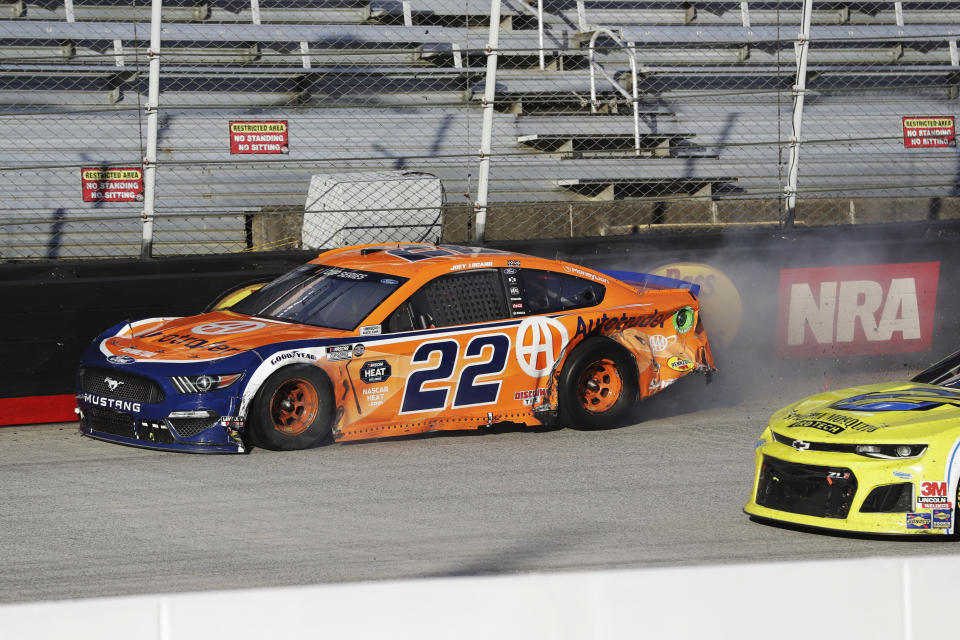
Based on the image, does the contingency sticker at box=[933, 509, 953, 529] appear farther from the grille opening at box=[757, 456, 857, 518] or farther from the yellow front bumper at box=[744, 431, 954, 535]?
the grille opening at box=[757, 456, 857, 518]

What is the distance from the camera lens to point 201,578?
18.4ft

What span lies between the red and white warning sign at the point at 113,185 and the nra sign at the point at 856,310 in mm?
6047

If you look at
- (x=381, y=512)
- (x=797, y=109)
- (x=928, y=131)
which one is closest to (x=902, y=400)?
(x=381, y=512)

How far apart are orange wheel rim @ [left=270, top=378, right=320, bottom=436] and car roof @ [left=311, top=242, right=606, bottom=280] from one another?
45.9 inches

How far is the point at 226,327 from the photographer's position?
8938mm

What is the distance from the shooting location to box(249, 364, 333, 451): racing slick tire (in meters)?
8.33

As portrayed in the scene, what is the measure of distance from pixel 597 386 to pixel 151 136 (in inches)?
164

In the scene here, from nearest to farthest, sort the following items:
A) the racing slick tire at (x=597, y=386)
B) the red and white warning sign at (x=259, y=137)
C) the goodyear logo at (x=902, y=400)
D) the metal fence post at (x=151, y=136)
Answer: the goodyear logo at (x=902, y=400)
the racing slick tire at (x=597, y=386)
the metal fence post at (x=151, y=136)
the red and white warning sign at (x=259, y=137)

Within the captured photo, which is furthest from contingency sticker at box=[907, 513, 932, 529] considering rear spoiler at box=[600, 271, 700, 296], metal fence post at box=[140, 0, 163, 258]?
metal fence post at box=[140, 0, 163, 258]

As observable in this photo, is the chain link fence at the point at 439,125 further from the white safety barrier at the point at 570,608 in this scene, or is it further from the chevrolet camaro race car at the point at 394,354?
the white safety barrier at the point at 570,608

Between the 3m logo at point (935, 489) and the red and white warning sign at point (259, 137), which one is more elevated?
the red and white warning sign at point (259, 137)

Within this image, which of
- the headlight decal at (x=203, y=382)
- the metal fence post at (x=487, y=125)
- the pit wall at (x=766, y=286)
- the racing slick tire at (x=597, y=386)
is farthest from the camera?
the metal fence post at (x=487, y=125)

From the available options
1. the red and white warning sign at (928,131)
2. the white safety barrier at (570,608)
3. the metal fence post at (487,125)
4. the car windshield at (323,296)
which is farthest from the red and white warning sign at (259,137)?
the white safety barrier at (570,608)

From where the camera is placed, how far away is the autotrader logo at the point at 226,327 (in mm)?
8789
